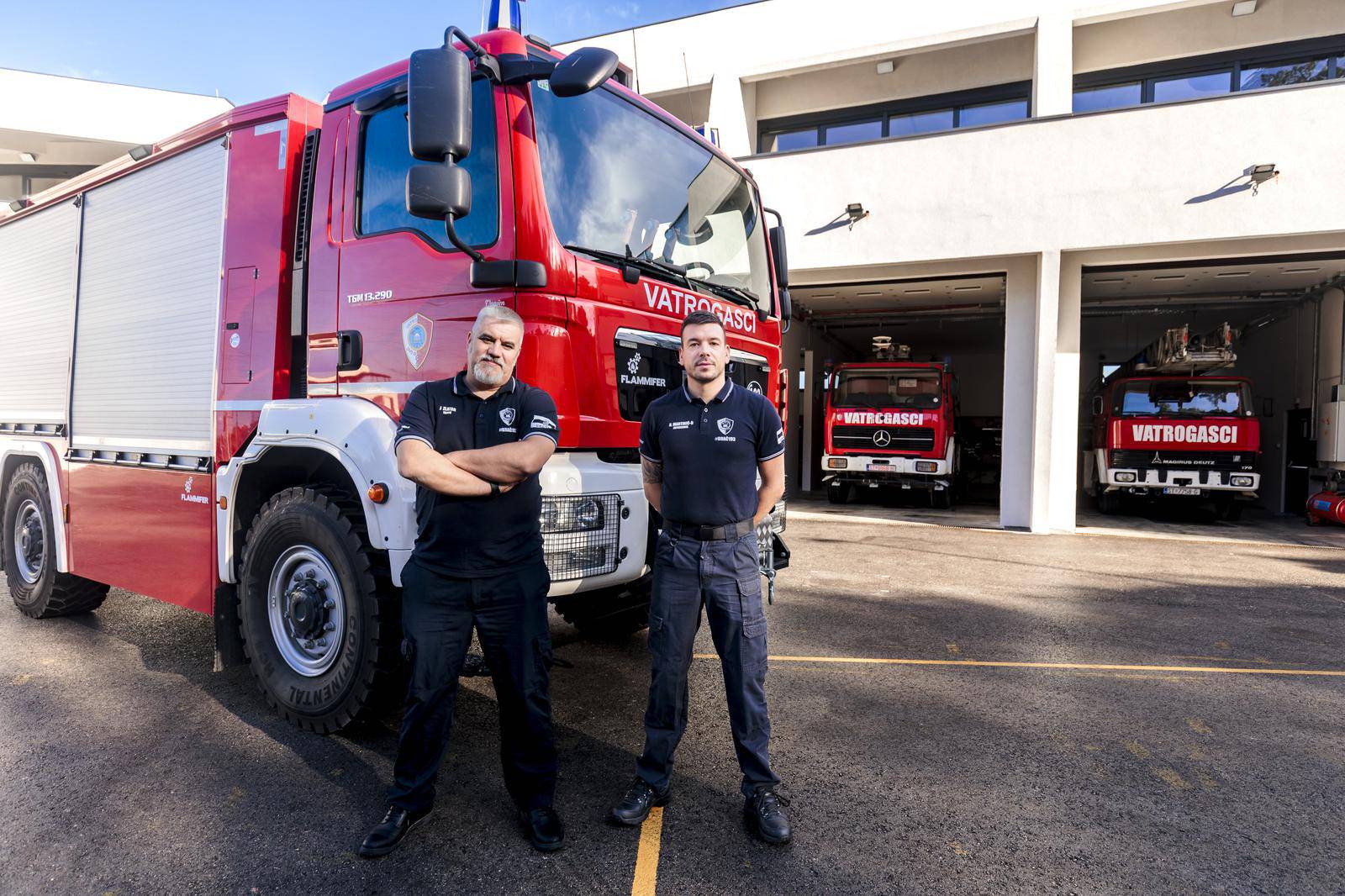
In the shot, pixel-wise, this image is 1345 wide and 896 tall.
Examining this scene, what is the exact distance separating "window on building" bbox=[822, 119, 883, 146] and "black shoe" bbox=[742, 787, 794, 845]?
12919 mm

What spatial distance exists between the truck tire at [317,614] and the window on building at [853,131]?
41.2ft

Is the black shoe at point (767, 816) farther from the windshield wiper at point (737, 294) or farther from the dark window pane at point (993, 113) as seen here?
the dark window pane at point (993, 113)

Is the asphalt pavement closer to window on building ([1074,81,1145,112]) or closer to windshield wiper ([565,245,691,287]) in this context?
windshield wiper ([565,245,691,287])

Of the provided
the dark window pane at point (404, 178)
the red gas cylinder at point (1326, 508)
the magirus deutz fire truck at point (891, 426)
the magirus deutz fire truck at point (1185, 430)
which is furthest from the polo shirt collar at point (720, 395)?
the red gas cylinder at point (1326, 508)

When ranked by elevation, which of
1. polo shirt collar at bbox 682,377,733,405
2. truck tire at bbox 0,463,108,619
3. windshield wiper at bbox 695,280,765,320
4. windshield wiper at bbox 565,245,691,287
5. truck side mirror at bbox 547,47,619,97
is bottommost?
truck tire at bbox 0,463,108,619

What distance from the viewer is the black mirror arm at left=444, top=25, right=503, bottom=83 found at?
2789mm

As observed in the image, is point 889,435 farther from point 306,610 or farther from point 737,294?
point 306,610

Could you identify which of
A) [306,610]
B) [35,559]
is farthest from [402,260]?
[35,559]

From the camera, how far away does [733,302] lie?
13.1 feet

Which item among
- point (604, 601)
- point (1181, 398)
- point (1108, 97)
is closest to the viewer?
point (604, 601)

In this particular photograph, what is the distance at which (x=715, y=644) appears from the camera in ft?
8.64

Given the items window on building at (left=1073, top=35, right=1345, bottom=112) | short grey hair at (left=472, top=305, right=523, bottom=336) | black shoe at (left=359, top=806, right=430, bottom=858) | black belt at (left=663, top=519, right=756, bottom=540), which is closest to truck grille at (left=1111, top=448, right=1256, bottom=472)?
window on building at (left=1073, top=35, right=1345, bottom=112)

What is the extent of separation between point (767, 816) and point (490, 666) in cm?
107

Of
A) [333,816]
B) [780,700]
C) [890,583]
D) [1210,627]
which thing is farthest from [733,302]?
[1210,627]
